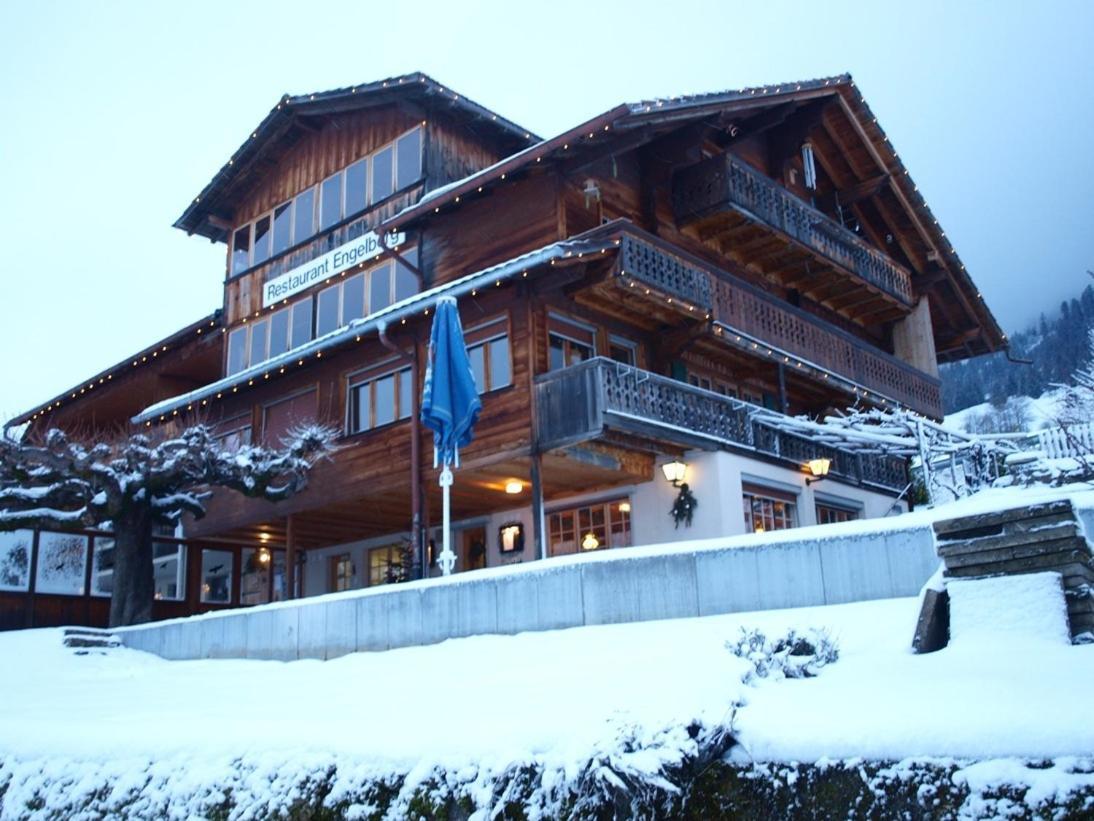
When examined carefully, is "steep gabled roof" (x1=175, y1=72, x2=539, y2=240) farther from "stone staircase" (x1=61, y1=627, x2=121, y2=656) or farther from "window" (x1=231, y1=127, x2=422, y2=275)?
"stone staircase" (x1=61, y1=627, x2=121, y2=656)

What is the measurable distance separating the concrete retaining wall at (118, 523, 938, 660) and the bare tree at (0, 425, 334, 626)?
16.2 ft

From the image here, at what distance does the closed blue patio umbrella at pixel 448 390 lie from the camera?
15789mm

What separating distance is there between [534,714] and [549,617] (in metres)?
5.15

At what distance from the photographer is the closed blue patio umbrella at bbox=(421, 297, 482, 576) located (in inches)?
622

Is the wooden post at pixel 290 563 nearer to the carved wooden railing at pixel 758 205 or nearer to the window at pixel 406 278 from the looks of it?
the window at pixel 406 278

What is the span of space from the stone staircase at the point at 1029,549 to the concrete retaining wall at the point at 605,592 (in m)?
2.26

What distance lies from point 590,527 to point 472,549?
301 cm

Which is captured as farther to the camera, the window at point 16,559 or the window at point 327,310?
the window at point 327,310

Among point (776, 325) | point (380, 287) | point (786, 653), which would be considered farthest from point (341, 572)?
point (786, 653)

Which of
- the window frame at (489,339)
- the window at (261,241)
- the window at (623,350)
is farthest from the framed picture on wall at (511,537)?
the window at (261,241)

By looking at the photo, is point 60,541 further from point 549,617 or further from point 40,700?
point 549,617

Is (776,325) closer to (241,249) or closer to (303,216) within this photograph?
(303,216)

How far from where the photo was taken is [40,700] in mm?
11852

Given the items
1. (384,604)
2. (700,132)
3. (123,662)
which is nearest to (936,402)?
(700,132)
